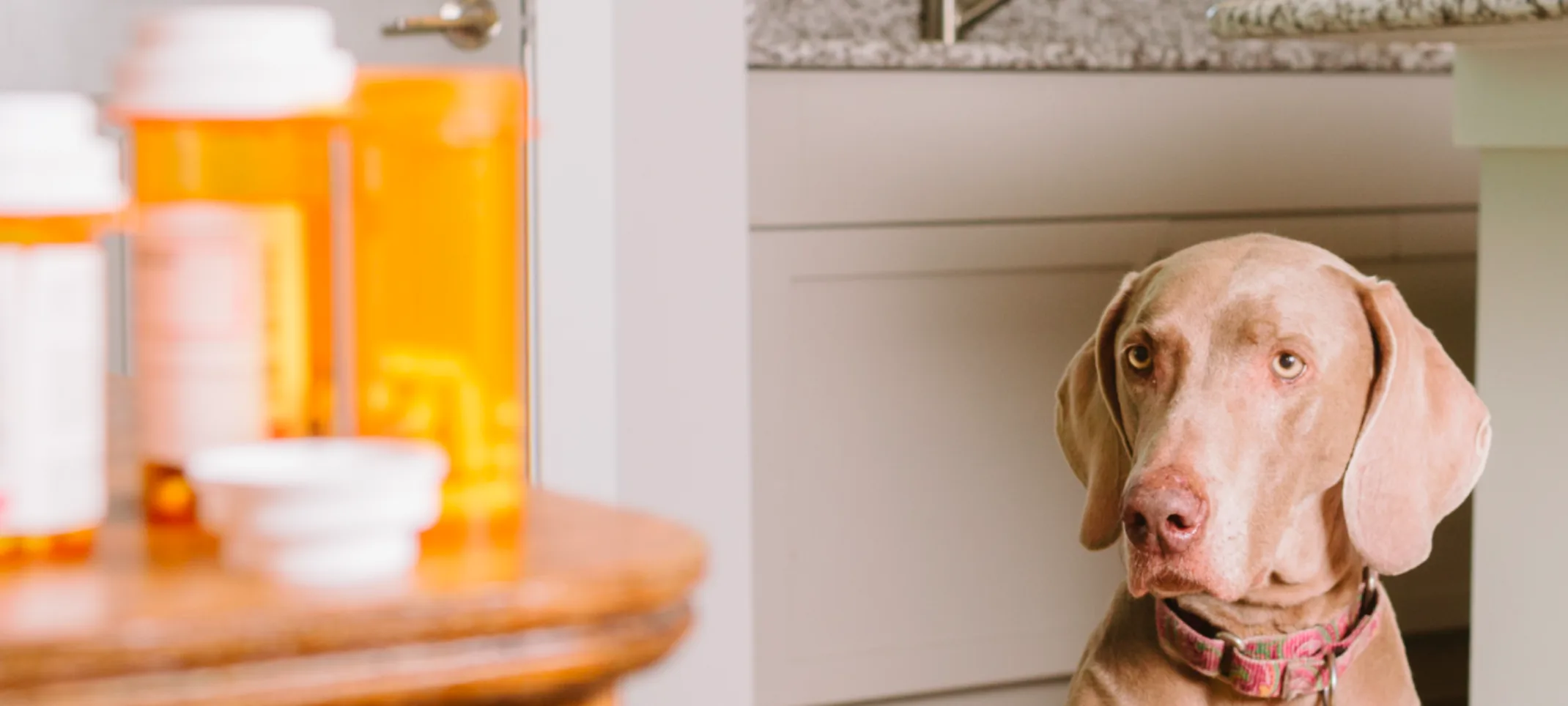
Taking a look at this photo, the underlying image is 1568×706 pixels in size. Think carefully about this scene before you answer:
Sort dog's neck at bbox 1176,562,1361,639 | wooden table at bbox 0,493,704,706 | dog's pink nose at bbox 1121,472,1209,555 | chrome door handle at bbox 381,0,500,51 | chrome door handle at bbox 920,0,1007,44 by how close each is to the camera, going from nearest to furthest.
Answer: wooden table at bbox 0,493,704,706, dog's pink nose at bbox 1121,472,1209,555, dog's neck at bbox 1176,562,1361,639, chrome door handle at bbox 381,0,500,51, chrome door handle at bbox 920,0,1007,44

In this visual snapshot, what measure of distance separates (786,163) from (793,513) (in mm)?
486

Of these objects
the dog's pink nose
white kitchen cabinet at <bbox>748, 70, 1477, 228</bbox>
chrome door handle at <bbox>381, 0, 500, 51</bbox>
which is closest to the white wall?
chrome door handle at <bbox>381, 0, 500, 51</bbox>

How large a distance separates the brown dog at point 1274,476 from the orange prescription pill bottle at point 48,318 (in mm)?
1118

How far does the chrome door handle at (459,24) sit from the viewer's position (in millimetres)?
2012

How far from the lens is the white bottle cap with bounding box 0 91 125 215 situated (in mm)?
509

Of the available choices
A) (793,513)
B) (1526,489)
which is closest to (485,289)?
(1526,489)

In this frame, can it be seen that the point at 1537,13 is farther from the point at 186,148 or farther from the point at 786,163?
the point at 186,148

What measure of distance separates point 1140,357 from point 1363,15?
1.34ft

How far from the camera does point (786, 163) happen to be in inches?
89.5

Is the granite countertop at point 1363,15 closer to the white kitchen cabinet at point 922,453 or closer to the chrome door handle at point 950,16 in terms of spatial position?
the white kitchen cabinet at point 922,453

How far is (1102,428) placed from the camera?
1.75 m

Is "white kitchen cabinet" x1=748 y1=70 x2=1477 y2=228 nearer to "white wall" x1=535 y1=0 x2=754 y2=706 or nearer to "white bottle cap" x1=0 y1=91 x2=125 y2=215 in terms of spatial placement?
"white wall" x1=535 y1=0 x2=754 y2=706

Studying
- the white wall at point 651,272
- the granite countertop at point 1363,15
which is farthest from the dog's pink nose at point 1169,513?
the white wall at point 651,272

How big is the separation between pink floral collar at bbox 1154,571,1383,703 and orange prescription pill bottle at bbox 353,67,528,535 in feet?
3.81
